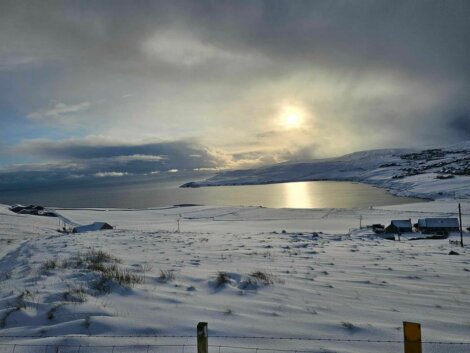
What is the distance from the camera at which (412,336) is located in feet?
9.58

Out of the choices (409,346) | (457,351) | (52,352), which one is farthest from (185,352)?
(457,351)

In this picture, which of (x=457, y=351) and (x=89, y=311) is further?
(x=89, y=311)

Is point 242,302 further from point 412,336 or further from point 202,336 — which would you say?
point 412,336

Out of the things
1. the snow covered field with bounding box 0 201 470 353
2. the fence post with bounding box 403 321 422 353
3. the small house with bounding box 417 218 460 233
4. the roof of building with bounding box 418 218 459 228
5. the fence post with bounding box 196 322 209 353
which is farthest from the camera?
the roof of building with bounding box 418 218 459 228

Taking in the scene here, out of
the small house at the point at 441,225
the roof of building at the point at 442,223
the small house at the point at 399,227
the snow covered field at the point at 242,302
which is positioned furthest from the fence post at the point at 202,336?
the roof of building at the point at 442,223

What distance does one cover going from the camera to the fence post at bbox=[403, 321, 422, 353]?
2887 mm

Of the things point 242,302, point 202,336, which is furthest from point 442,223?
point 202,336

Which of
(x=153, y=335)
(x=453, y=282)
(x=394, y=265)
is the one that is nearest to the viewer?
(x=153, y=335)

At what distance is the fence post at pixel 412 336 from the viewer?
2.89m

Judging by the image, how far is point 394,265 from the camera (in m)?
9.73

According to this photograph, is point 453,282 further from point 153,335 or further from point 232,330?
point 153,335

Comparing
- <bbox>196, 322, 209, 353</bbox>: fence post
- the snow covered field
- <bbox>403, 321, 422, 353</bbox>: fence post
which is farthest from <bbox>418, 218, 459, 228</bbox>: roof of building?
<bbox>196, 322, 209, 353</bbox>: fence post

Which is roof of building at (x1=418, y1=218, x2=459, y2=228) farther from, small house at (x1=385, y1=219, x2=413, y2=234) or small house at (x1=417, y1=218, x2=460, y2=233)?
small house at (x1=385, y1=219, x2=413, y2=234)

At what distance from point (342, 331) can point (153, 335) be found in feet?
9.66
